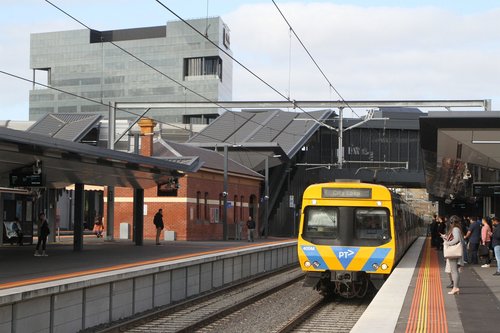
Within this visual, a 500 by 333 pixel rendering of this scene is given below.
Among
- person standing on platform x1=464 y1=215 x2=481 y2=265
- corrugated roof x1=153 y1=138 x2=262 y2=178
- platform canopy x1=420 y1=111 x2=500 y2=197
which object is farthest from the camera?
corrugated roof x1=153 y1=138 x2=262 y2=178

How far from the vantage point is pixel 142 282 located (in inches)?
570

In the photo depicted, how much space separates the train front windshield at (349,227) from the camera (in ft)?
51.4

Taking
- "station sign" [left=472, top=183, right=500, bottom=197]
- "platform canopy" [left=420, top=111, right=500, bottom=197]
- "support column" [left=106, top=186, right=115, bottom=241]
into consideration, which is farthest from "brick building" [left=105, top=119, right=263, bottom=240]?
"platform canopy" [left=420, top=111, right=500, bottom=197]

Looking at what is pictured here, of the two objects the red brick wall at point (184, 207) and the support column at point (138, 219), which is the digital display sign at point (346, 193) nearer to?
the support column at point (138, 219)

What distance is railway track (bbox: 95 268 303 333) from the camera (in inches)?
493

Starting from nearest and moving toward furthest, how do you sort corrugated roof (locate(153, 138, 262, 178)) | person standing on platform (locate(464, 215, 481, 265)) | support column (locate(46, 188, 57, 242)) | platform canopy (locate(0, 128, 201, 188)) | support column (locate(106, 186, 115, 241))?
platform canopy (locate(0, 128, 201, 188)) < person standing on platform (locate(464, 215, 481, 265)) < support column (locate(46, 188, 57, 242)) < support column (locate(106, 186, 115, 241)) < corrugated roof (locate(153, 138, 262, 178))

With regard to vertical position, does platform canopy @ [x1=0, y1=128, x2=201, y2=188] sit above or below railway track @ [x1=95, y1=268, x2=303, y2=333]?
above

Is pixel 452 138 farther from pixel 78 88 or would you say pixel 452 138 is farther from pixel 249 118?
pixel 78 88

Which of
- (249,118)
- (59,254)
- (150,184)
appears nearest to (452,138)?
(59,254)

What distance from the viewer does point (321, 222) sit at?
16062 millimetres

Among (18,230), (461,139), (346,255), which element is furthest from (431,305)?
(18,230)

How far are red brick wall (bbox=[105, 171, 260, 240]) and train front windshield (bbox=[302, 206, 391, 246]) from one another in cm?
2175

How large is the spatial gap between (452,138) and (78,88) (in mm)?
106943

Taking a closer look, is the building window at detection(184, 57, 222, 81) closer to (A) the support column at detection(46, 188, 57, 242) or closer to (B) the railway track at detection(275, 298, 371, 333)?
(A) the support column at detection(46, 188, 57, 242)
